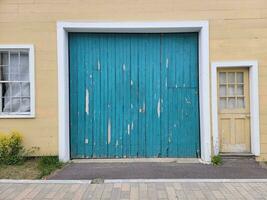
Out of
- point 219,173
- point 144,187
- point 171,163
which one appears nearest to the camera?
point 144,187

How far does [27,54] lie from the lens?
9.77 metres

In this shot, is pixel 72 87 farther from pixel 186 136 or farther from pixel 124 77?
pixel 186 136

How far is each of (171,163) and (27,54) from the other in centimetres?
461

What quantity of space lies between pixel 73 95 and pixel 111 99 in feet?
3.28

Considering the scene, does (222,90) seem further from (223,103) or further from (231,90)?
(223,103)

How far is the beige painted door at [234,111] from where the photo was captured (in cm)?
962

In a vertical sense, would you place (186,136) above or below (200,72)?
below

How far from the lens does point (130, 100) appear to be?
991cm

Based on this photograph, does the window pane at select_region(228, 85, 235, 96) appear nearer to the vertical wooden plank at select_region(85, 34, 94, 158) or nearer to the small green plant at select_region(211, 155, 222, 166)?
the small green plant at select_region(211, 155, 222, 166)

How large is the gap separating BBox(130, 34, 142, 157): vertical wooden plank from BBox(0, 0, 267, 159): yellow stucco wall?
0.76 m

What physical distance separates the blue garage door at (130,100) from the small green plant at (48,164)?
723 mm

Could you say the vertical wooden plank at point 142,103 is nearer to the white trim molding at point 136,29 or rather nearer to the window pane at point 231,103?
the white trim molding at point 136,29

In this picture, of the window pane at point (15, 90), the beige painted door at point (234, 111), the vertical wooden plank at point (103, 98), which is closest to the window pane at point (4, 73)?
the window pane at point (15, 90)

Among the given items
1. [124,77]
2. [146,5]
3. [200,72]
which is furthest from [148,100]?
[146,5]
